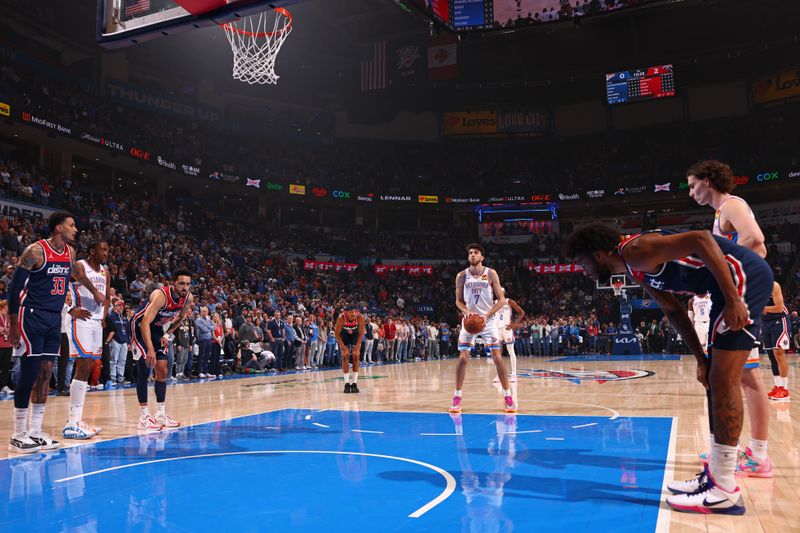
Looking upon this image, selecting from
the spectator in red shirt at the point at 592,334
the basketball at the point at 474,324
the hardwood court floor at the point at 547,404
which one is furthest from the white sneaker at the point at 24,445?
the spectator in red shirt at the point at 592,334

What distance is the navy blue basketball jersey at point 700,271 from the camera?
10.7 ft

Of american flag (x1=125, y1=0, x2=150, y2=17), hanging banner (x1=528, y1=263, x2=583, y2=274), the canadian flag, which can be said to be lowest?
hanging banner (x1=528, y1=263, x2=583, y2=274)

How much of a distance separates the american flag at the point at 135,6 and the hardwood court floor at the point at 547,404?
544 cm

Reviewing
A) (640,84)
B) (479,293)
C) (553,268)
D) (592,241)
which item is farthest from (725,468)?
(553,268)

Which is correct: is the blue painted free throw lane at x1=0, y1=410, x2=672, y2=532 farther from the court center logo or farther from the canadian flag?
the canadian flag

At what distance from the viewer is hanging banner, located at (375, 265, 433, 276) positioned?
35.9 m

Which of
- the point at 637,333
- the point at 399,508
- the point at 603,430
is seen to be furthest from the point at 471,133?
the point at 399,508

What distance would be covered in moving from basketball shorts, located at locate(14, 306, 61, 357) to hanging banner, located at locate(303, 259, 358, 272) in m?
27.1

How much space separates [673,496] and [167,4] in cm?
802

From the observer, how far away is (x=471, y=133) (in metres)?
40.9

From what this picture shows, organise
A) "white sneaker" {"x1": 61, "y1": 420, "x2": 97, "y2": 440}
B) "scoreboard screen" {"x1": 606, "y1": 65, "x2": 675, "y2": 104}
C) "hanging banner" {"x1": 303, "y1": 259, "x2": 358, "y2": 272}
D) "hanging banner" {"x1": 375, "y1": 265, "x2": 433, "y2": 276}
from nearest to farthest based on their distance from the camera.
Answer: "white sneaker" {"x1": 61, "y1": 420, "x2": 97, "y2": 440} → "scoreboard screen" {"x1": 606, "y1": 65, "x2": 675, "y2": 104} → "hanging banner" {"x1": 303, "y1": 259, "x2": 358, "y2": 272} → "hanging banner" {"x1": 375, "y1": 265, "x2": 433, "y2": 276}

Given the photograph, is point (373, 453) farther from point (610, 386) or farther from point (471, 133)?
point (471, 133)

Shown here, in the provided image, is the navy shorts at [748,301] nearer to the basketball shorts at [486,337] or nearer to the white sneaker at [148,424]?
the basketball shorts at [486,337]

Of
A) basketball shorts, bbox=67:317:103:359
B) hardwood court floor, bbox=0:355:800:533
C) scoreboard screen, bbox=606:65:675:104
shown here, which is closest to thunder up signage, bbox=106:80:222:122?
hardwood court floor, bbox=0:355:800:533
